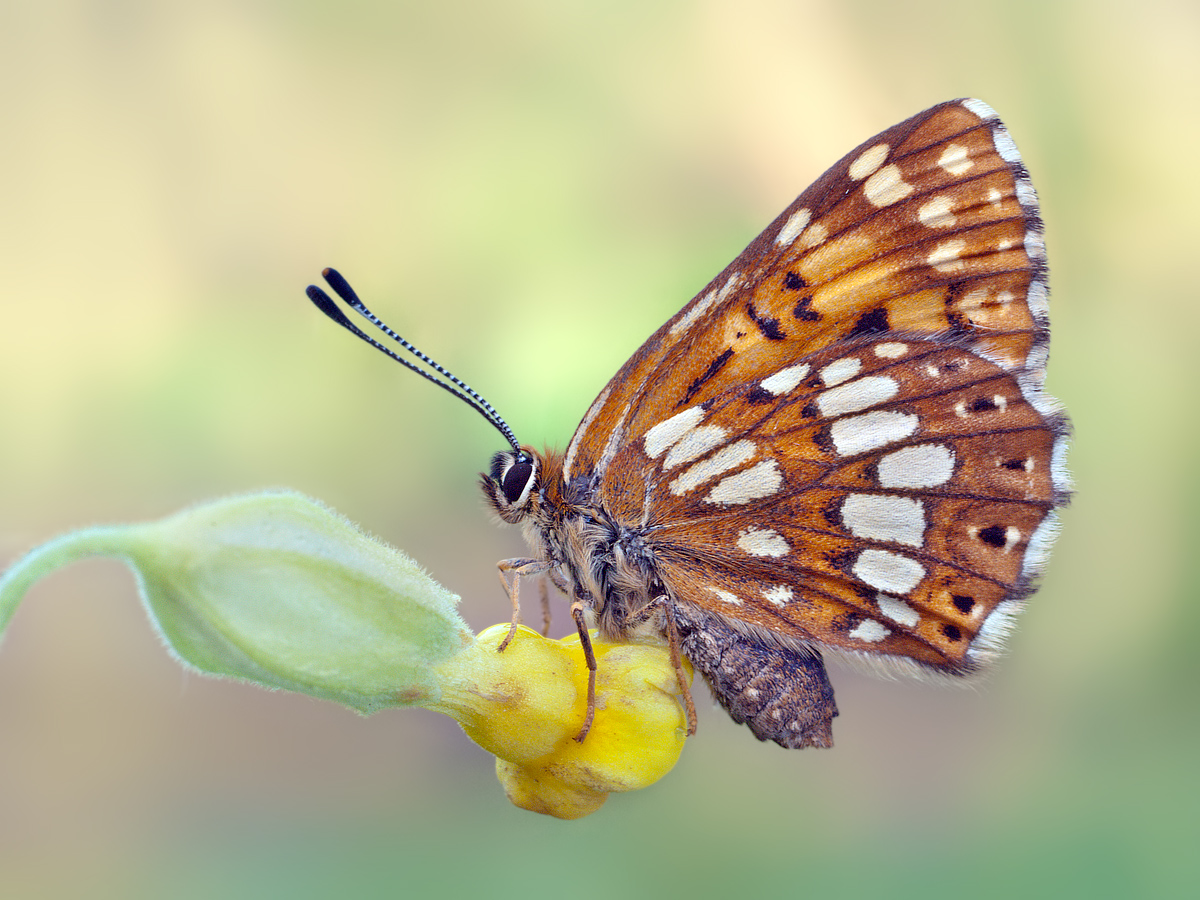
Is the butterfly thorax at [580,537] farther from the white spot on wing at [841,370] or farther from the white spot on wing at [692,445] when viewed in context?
the white spot on wing at [841,370]

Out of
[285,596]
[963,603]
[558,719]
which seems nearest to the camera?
[285,596]

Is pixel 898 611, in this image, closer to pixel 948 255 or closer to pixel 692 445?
pixel 692 445

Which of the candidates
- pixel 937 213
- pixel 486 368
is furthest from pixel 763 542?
pixel 486 368

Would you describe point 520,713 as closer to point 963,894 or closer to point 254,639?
point 254,639

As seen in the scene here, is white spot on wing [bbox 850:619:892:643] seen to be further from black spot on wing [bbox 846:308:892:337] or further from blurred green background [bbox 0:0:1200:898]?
blurred green background [bbox 0:0:1200:898]

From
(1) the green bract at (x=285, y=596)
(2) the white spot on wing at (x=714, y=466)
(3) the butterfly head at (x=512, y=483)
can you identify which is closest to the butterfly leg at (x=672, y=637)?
(2) the white spot on wing at (x=714, y=466)

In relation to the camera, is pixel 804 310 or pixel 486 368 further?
pixel 486 368

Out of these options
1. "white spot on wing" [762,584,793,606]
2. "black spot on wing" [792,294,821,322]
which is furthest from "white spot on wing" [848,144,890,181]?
"white spot on wing" [762,584,793,606]
